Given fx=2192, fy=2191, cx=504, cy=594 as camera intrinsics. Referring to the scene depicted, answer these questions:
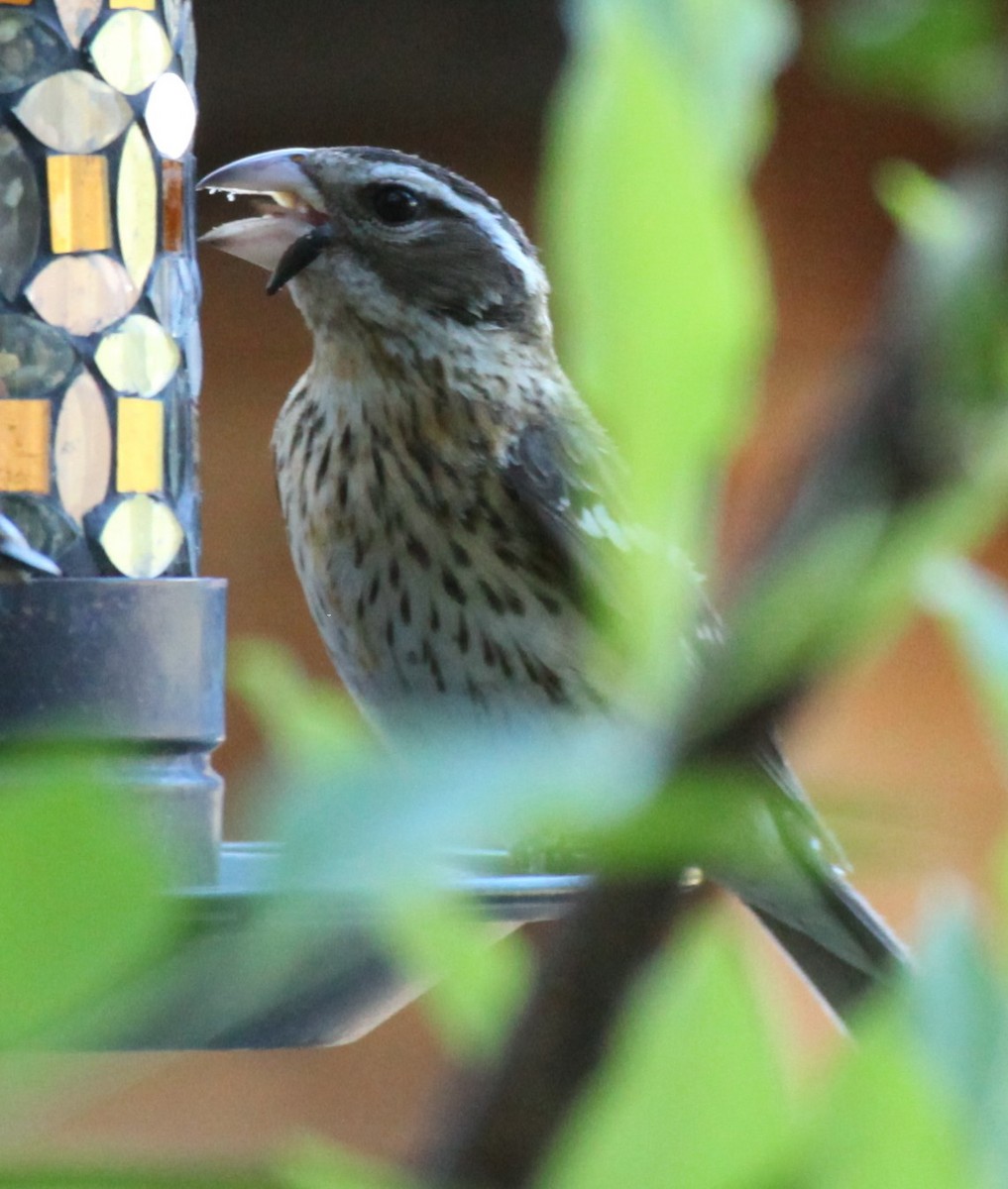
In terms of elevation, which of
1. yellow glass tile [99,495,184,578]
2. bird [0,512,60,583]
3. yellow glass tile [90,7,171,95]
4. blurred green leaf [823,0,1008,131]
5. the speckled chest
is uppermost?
blurred green leaf [823,0,1008,131]

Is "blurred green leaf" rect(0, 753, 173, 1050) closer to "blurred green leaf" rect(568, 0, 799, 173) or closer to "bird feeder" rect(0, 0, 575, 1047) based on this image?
"blurred green leaf" rect(568, 0, 799, 173)

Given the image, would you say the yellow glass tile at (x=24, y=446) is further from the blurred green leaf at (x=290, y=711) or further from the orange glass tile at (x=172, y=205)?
the blurred green leaf at (x=290, y=711)

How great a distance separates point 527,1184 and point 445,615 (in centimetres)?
149

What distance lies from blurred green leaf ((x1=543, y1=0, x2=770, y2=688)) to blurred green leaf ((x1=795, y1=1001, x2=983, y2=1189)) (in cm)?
5

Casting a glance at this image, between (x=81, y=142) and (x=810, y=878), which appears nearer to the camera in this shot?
(x=810, y=878)

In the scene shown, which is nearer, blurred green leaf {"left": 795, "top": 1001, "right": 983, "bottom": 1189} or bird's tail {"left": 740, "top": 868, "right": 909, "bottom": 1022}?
blurred green leaf {"left": 795, "top": 1001, "right": 983, "bottom": 1189}

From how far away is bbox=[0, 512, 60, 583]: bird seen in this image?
119cm

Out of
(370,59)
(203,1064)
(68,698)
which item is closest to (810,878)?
(68,698)

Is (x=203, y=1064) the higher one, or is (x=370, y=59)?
(x=370, y=59)

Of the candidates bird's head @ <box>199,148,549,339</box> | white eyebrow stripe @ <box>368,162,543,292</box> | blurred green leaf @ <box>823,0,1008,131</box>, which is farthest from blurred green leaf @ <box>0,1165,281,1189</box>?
white eyebrow stripe @ <box>368,162,543,292</box>

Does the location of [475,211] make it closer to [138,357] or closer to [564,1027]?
[138,357]

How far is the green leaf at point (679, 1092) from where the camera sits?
178 millimetres

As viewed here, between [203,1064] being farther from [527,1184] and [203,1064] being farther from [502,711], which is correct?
[527,1184]

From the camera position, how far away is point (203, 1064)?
3566 mm
